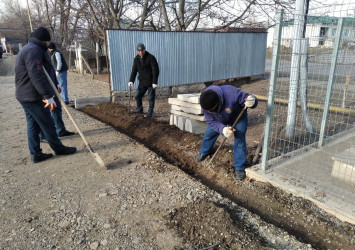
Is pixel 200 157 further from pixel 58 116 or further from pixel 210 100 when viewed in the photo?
pixel 58 116

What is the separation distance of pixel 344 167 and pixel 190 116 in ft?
10.3

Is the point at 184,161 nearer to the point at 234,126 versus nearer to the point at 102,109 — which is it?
the point at 234,126

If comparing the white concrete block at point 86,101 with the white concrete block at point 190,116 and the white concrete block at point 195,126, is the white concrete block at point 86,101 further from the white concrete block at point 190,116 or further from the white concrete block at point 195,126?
the white concrete block at point 195,126

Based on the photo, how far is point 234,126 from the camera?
3.81 m

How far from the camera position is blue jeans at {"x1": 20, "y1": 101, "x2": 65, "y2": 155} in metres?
4.04

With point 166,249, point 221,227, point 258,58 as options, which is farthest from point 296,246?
point 258,58

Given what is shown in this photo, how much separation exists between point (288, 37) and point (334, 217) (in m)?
2.26

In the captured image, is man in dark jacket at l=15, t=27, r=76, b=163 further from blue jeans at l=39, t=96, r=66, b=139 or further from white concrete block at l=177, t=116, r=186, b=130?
white concrete block at l=177, t=116, r=186, b=130

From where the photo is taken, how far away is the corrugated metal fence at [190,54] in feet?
29.4

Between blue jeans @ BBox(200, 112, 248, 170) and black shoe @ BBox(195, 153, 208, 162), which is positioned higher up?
blue jeans @ BBox(200, 112, 248, 170)

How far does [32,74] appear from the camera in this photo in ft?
12.4

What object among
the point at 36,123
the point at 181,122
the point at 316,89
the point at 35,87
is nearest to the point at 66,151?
the point at 36,123

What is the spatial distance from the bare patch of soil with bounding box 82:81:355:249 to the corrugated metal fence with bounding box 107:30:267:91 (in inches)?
142

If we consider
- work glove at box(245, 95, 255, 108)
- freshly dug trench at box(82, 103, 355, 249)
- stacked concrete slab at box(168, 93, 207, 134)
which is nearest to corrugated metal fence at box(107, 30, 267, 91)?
freshly dug trench at box(82, 103, 355, 249)
